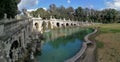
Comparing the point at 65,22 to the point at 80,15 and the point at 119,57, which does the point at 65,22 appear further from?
the point at 119,57

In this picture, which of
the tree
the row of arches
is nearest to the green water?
the tree

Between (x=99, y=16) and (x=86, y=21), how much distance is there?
1114cm

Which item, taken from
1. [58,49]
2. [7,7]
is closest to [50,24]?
[58,49]

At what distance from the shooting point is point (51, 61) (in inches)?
1054

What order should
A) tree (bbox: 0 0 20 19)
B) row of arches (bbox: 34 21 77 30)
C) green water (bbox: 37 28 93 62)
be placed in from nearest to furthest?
1. green water (bbox: 37 28 93 62)
2. tree (bbox: 0 0 20 19)
3. row of arches (bbox: 34 21 77 30)

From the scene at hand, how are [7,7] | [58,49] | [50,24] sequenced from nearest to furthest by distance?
[7,7]
[58,49]
[50,24]

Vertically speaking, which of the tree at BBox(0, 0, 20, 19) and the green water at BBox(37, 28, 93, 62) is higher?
the tree at BBox(0, 0, 20, 19)

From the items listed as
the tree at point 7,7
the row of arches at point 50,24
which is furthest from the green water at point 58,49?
the row of arches at point 50,24

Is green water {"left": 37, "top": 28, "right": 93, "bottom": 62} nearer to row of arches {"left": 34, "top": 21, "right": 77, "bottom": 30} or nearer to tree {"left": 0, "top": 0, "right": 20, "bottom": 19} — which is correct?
tree {"left": 0, "top": 0, "right": 20, "bottom": 19}

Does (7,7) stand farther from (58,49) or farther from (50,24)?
(50,24)

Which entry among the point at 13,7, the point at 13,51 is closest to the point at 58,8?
the point at 13,7

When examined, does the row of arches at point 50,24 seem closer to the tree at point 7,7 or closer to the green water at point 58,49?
the green water at point 58,49

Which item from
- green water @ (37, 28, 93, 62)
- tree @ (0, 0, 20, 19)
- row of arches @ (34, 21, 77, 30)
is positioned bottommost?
green water @ (37, 28, 93, 62)

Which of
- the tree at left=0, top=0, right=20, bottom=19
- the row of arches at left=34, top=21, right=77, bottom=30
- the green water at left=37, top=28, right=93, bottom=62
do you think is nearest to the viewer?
the green water at left=37, top=28, right=93, bottom=62
